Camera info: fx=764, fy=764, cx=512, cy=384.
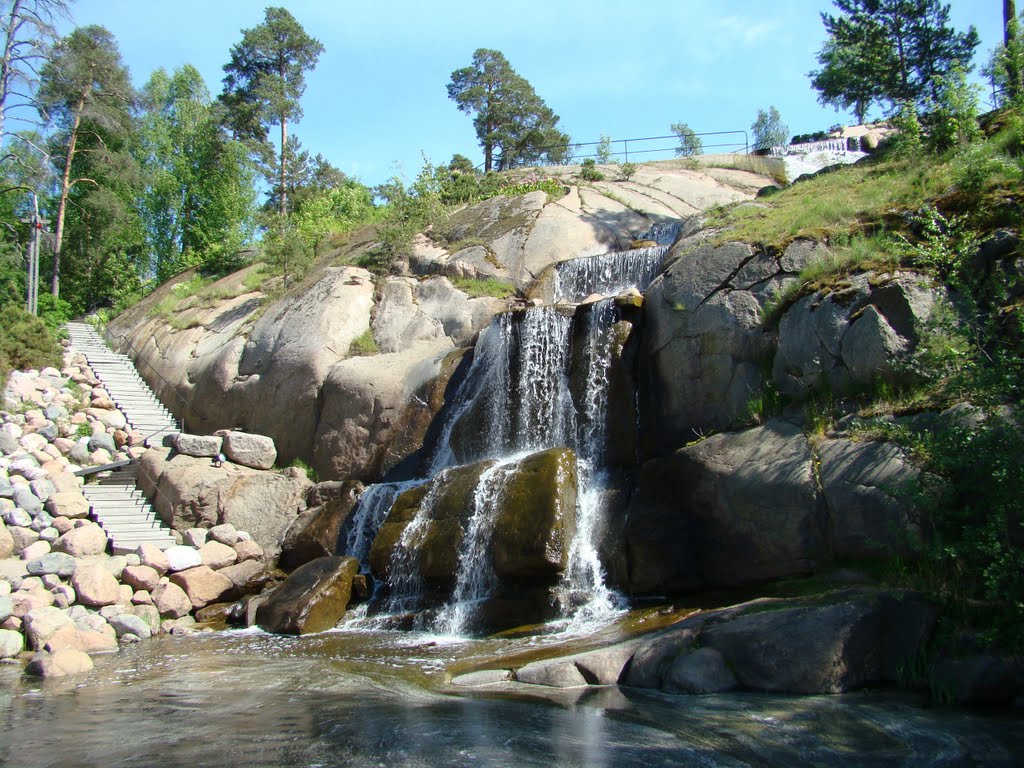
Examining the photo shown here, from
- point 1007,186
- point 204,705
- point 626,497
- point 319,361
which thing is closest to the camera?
point 204,705

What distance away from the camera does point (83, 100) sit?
30359mm

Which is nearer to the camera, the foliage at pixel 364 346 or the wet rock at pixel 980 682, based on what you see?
the wet rock at pixel 980 682

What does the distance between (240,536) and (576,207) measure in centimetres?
1403

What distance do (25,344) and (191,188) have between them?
17110mm

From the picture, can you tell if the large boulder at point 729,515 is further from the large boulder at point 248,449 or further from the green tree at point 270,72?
the green tree at point 270,72

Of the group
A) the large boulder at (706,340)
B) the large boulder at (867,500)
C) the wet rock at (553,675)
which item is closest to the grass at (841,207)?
the large boulder at (706,340)

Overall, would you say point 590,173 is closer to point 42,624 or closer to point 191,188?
point 191,188

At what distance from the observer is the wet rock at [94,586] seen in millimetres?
12180

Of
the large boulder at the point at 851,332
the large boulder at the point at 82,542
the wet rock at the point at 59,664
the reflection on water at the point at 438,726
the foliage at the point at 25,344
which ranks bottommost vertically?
the wet rock at the point at 59,664

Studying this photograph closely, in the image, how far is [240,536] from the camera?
48.9 ft

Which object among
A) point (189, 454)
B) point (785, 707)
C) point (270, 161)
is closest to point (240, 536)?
point (189, 454)

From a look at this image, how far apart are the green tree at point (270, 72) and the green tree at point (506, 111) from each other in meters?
7.32

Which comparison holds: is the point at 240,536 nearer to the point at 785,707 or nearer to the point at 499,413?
the point at 499,413

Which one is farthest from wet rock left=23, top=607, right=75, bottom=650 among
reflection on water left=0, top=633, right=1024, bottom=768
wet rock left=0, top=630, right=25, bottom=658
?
reflection on water left=0, top=633, right=1024, bottom=768
